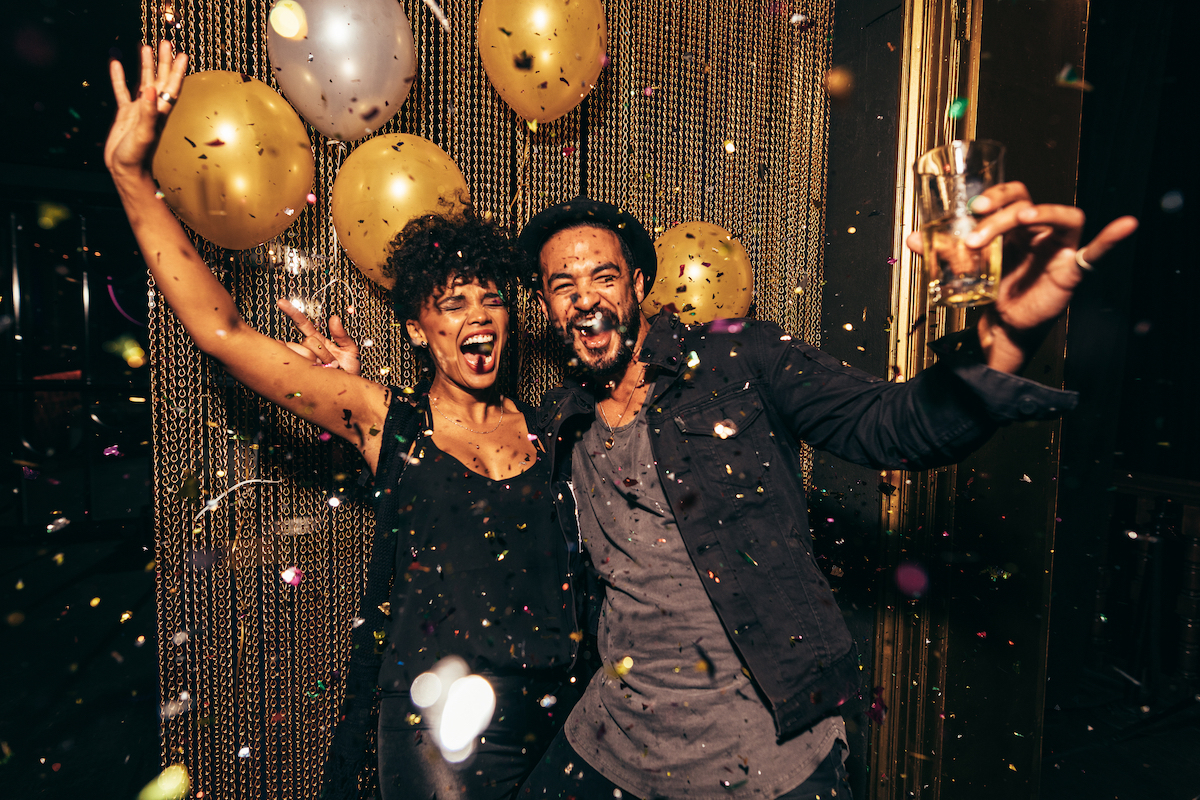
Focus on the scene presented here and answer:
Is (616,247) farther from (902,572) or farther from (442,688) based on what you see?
(902,572)

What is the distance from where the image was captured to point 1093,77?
8.64ft

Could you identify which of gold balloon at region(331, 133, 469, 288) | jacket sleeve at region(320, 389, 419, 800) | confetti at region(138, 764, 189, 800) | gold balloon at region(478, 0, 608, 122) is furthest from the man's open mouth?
confetti at region(138, 764, 189, 800)

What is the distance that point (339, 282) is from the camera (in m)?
1.88

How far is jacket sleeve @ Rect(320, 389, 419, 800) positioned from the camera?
4.53ft

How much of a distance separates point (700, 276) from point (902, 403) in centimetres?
94

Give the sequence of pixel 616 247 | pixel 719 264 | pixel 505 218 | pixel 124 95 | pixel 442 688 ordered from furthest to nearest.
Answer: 1. pixel 505 218
2. pixel 719 264
3. pixel 616 247
4. pixel 442 688
5. pixel 124 95

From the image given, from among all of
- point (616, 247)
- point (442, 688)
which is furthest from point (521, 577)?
point (616, 247)

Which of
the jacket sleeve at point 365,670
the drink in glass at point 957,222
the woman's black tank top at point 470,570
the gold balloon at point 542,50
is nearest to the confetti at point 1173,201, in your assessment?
the gold balloon at point 542,50

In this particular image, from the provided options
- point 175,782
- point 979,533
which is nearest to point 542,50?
point 979,533

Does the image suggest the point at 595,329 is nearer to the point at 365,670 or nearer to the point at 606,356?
the point at 606,356

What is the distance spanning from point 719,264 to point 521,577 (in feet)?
3.98

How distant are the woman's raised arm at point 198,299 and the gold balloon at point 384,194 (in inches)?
16.6

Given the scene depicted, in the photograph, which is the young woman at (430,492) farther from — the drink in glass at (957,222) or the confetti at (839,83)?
the confetti at (839,83)

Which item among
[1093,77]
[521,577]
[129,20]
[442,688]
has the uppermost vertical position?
[129,20]
